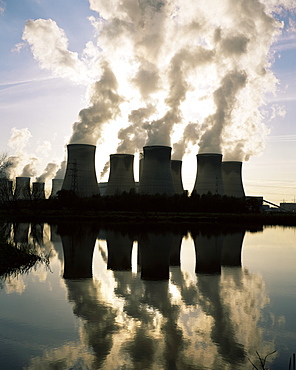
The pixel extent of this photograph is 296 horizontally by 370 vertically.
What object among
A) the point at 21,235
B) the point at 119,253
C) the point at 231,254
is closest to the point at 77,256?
the point at 119,253

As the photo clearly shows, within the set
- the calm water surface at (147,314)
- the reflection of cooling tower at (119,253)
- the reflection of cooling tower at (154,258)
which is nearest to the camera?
the calm water surface at (147,314)

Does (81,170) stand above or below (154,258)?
above

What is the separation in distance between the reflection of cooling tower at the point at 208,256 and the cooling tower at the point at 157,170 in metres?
12.7

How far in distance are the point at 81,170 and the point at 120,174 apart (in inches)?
174

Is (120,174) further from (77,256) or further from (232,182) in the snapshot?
(77,256)

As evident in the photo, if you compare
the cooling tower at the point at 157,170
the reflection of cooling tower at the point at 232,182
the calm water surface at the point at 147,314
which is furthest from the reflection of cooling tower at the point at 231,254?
the reflection of cooling tower at the point at 232,182

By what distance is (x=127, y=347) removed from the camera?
12.1ft

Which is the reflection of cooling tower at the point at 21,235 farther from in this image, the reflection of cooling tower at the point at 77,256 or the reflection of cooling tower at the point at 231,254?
the reflection of cooling tower at the point at 231,254

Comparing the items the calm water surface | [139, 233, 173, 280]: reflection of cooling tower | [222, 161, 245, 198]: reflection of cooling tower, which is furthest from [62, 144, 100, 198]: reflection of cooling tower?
the calm water surface

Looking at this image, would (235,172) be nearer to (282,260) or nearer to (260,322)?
(282,260)

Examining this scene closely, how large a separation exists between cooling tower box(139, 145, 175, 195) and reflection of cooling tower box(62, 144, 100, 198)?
3663 mm

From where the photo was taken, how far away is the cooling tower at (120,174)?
29.3 metres

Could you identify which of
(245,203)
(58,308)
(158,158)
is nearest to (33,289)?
(58,308)

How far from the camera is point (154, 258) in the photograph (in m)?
9.28
